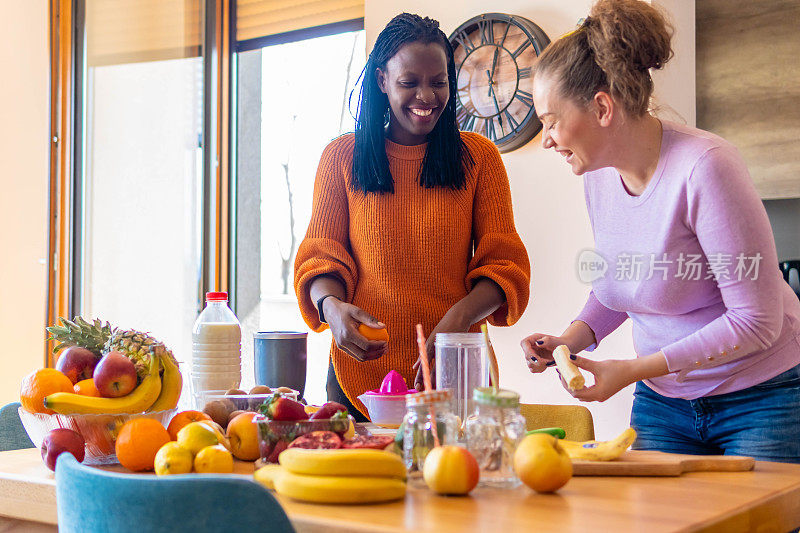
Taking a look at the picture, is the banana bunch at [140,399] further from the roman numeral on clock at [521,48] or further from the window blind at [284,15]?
the window blind at [284,15]

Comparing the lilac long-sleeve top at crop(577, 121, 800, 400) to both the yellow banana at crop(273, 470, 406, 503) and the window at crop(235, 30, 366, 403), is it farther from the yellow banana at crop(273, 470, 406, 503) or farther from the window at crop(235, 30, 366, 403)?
the window at crop(235, 30, 366, 403)

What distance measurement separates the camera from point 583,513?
92cm

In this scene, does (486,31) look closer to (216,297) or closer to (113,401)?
(216,297)

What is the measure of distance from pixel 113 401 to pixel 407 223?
2.50ft

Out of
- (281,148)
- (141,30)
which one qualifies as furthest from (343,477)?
(281,148)

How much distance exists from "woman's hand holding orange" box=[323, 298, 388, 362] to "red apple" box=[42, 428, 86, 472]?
1.72 ft

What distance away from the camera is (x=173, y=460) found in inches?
43.0

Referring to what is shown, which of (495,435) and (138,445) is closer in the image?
(495,435)

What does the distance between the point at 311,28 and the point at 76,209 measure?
4.61 ft

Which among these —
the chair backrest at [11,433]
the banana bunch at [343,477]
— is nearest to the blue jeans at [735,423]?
the banana bunch at [343,477]

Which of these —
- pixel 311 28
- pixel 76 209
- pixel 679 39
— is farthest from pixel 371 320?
pixel 311 28

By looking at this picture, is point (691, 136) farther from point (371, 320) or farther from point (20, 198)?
point (20, 198)

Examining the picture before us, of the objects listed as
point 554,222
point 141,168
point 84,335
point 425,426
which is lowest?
point 425,426

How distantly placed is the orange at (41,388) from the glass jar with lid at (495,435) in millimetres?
601
